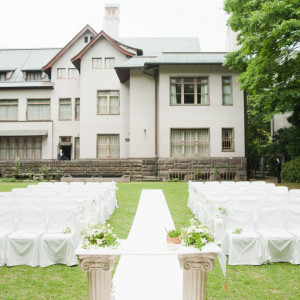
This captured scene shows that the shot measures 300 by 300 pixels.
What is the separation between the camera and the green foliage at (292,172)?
2251cm

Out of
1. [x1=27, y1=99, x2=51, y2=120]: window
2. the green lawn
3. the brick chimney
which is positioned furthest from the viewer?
the brick chimney

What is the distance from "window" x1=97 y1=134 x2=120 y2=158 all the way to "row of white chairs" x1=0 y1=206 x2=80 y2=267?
2255 cm

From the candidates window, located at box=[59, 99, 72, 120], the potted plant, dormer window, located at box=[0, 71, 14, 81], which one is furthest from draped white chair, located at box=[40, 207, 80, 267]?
dormer window, located at box=[0, 71, 14, 81]

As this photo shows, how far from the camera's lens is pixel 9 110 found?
1314 inches

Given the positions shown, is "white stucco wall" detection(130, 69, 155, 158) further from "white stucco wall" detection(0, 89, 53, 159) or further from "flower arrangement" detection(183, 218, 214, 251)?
"flower arrangement" detection(183, 218, 214, 251)

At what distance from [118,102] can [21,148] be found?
36.2ft

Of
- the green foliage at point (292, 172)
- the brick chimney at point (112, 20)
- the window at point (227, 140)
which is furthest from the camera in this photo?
the brick chimney at point (112, 20)

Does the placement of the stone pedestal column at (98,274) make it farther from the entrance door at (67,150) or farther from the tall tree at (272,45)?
the entrance door at (67,150)

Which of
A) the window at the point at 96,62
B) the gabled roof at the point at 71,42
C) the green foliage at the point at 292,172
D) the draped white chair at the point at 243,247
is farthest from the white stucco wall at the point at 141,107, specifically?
the draped white chair at the point at 243,247

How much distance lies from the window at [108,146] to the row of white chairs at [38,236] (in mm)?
22550

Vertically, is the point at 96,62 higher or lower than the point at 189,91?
higher

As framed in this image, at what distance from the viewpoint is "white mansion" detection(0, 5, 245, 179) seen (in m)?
26.4

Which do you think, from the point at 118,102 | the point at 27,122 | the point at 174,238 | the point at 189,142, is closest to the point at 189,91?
the point at 189,142

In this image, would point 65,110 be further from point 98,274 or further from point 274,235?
point 98,274
